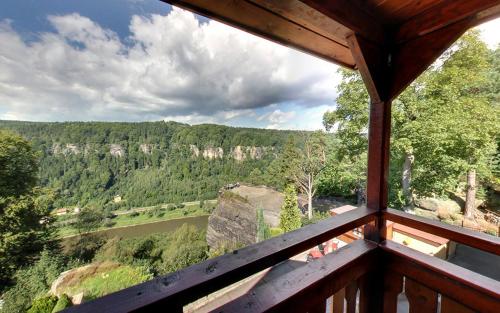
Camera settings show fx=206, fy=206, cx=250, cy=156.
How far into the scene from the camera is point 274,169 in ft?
52.6

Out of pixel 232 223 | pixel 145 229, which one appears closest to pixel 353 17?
pixel 232 223

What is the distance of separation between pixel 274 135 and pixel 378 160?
20.5 metres

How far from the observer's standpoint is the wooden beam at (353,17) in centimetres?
83

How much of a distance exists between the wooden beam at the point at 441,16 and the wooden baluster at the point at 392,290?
50.1 inches

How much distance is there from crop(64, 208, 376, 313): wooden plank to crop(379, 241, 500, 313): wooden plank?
0.52 m

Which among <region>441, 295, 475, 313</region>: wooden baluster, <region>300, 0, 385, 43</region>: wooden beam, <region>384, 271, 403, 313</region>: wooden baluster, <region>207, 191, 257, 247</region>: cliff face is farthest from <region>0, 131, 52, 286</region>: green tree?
<region>207, 191, 257, 247</region>: cliff face

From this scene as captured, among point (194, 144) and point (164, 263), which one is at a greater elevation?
point (194, 144)

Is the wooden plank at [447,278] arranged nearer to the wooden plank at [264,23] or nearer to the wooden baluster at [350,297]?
the wooden baluster at [350,297]

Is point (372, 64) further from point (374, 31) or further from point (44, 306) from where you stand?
point (44, 306)

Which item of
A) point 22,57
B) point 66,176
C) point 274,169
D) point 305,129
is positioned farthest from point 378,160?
point 274,169

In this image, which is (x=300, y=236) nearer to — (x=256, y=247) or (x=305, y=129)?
(x=256, y=247)

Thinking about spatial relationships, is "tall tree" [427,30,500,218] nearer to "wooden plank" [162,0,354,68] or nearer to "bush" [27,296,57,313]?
"wooden plank" [162,0,354,68]

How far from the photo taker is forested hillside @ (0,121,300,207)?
6664 millimetres

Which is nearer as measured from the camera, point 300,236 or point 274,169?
point 300,236
